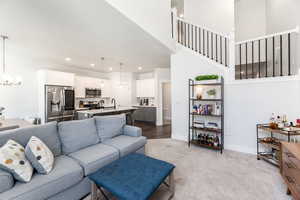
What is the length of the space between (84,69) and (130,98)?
256 cm

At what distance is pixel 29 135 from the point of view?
5.73 feet

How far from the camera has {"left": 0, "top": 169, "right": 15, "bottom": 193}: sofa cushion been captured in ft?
3.89

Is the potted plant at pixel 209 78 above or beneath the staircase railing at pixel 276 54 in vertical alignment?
beneath

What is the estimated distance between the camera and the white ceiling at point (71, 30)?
1.95 metres

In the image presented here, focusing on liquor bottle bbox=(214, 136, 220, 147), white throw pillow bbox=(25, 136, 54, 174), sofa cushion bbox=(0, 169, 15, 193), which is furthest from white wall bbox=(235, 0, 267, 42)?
sofa cushion bbox=(0, 169, 15, 193)

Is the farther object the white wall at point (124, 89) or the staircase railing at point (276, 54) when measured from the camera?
the white wall at point (124, 89)

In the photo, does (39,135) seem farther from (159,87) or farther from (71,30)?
(159,87)

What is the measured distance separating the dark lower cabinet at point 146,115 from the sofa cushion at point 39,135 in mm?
4500

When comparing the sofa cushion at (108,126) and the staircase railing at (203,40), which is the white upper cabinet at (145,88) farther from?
the sofa cushion at (108,126)

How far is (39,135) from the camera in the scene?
183 centimetres

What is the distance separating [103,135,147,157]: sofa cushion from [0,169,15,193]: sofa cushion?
1.22m

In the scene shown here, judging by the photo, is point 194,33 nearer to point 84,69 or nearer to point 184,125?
point 184,125

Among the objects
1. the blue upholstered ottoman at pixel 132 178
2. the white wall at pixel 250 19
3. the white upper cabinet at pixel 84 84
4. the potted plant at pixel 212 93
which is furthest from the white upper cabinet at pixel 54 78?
the white wall at pixel 250 19

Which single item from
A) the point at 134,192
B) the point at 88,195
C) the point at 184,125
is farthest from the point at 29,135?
the point at 184,125
